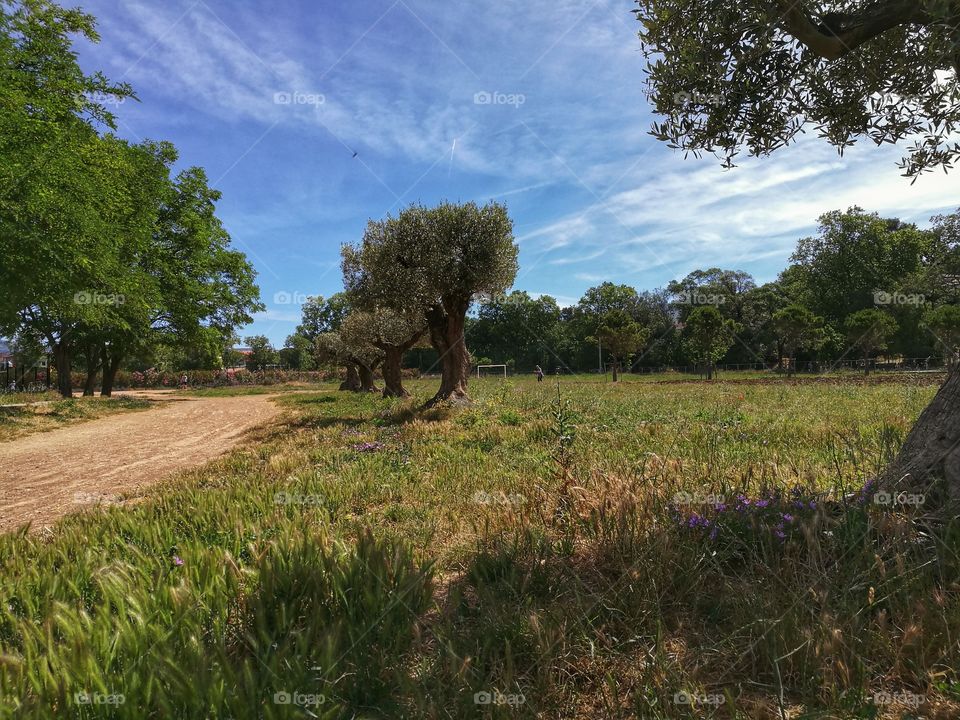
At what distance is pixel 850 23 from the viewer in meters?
4.23

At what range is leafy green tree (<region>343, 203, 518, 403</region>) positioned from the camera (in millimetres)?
16188

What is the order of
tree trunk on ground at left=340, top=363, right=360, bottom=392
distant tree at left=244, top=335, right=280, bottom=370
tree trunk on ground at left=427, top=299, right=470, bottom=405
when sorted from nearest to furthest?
tree trunk on ground at left=427, top=299, right=470, bottom=405 < tree trunk on ground at left=340, top=363, right=360, bottom=392 < distant tree at left=244, top=335, right=280, bottom=370

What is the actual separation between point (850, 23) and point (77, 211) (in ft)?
64.2

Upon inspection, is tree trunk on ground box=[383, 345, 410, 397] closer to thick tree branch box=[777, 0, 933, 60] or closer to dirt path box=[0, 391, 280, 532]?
dirt path box=[0, 391, 280, 532]

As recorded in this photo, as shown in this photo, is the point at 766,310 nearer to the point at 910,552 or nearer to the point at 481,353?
the point at 481,353

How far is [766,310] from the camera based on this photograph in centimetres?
7538

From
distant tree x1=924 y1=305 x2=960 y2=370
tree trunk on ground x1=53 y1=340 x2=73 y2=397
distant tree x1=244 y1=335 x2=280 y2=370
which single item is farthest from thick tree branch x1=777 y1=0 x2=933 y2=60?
distant tree x1=244 y1=335 x2=280 y2=370

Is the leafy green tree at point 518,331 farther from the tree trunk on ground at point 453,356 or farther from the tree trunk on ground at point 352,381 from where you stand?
the tree trunk on ground at point 453,356

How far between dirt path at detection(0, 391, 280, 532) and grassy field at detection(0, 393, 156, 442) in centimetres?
61

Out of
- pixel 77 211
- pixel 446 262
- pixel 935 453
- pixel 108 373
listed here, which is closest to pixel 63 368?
pixel 108 373

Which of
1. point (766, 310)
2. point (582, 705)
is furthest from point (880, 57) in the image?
point (766, 310)

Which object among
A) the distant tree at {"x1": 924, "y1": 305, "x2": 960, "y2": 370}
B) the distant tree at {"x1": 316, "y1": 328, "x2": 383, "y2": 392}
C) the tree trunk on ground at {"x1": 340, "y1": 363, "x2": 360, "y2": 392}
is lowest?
the tree trunk on ground at {"x1": 340, "y1": 363, "x2": 360, "y2": 392}

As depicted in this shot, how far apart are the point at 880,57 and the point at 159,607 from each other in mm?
8581

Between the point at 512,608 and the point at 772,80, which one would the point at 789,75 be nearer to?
the point at 772,80
